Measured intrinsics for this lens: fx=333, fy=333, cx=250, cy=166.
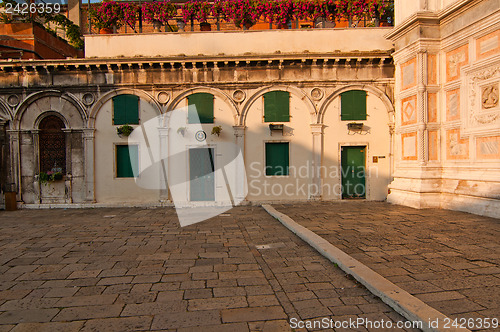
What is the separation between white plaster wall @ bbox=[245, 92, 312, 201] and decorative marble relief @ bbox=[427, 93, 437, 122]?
14.3 ft

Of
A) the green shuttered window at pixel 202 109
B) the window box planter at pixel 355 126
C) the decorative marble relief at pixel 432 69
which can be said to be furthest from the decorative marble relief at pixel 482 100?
the green shuttered window at pixel 202 109

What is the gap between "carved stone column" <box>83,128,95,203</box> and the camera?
13.4m

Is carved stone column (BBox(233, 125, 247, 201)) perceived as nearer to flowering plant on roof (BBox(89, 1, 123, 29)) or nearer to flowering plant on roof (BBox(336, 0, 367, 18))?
flowering plant on roof (BBox(336, 0, 367, 18))

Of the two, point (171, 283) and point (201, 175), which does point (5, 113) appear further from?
point (171, 283)

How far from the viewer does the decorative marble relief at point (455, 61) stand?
32.6ft

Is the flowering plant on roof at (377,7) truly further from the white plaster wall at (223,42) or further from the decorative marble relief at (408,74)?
the decorative marble relief at (408,74)

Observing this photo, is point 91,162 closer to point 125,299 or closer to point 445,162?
point 125,299

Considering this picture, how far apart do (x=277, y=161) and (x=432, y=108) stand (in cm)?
581

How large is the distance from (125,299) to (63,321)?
0.69 m

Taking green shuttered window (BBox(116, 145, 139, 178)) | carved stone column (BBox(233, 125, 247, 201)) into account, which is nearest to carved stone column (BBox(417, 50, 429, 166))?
carved stone column (BBox(233, 125, 247, 201))

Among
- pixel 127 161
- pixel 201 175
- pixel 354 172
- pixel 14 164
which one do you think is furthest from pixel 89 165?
pixel 354 172

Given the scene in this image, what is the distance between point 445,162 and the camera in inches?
420

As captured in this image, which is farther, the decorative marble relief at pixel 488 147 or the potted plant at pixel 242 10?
the potted plant at pixel 242 10

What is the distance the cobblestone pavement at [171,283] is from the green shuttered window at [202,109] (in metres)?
6.52
